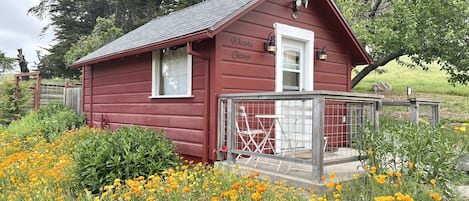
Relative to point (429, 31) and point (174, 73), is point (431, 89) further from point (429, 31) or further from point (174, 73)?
point (174, 73)

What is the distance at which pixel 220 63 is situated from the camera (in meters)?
5.11

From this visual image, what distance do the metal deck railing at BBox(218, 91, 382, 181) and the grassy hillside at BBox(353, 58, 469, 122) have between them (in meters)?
7.23

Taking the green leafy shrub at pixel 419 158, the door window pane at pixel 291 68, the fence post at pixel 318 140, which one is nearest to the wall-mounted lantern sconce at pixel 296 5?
the door window pane at pixel 291 68

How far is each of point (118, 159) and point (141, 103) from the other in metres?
2.50

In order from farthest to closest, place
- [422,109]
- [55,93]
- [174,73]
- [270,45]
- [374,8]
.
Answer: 1. [374,8]
2. [55,93]
3. [422,109]
4. [174,73]
5. [270,45]

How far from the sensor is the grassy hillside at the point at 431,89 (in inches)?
492

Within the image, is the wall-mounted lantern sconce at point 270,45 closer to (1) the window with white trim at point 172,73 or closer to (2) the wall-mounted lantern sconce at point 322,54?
(2) the wall-mounted lantern sconce at point 322,54

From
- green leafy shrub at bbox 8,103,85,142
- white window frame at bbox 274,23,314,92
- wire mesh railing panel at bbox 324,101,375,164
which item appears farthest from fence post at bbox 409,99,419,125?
green leafy shrub at bbox 8,103,85,142

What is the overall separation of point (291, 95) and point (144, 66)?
371 centimetres

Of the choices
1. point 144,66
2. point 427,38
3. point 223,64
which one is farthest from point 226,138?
point 427,38

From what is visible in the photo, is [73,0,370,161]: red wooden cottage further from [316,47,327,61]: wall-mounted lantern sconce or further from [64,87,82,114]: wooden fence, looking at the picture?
[64,87,82,114]: wooden fence

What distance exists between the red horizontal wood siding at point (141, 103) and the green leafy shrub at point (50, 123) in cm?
43

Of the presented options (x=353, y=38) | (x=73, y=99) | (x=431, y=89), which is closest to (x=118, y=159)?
(x=353, y=38)

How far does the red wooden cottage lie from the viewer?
516 centimetres
